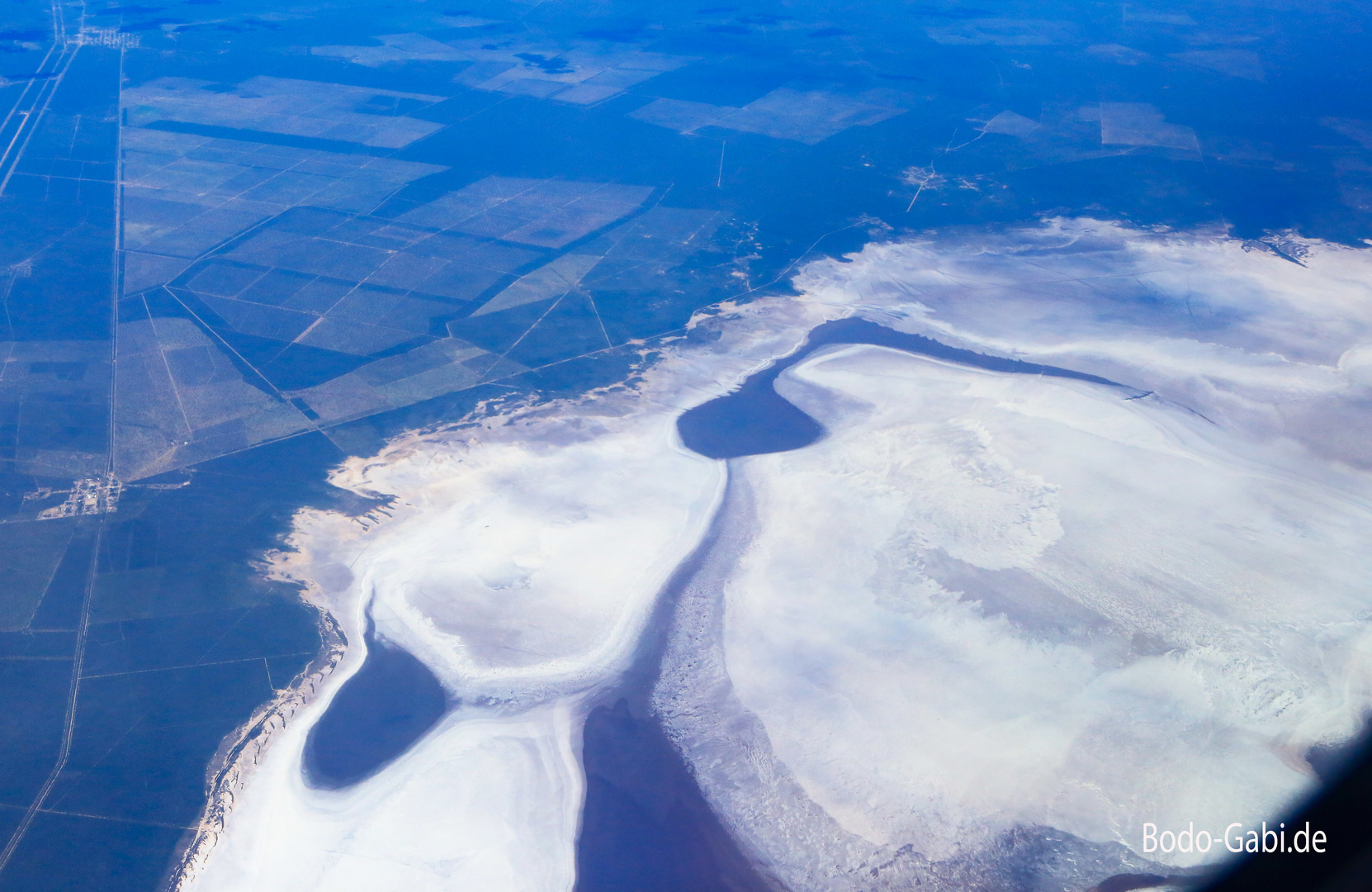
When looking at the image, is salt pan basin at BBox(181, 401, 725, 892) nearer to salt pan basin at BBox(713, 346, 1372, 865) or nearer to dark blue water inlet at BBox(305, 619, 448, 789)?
dark blue water inlet at BBox(305, 619, 448, 789)

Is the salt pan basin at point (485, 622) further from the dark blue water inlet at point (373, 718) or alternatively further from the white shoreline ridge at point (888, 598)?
the dark blue water inlet at point (373, 718)

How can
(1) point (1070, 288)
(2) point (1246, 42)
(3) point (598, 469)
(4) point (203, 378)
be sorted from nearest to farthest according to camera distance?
(3) point (598, 469) → (4) point (203, 378) → (1) point (1070, 288) → (2) point (1246, 42)

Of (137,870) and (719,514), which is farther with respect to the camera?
(719,514)

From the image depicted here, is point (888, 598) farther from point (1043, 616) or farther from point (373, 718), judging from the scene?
point (373, 718)

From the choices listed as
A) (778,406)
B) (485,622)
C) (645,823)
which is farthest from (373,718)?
(778,406)

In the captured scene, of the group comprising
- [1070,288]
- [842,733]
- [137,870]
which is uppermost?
[1070,288]

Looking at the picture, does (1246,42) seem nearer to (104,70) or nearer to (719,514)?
(719,514)

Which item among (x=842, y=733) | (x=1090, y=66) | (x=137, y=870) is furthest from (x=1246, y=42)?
(x=137, y=870)
